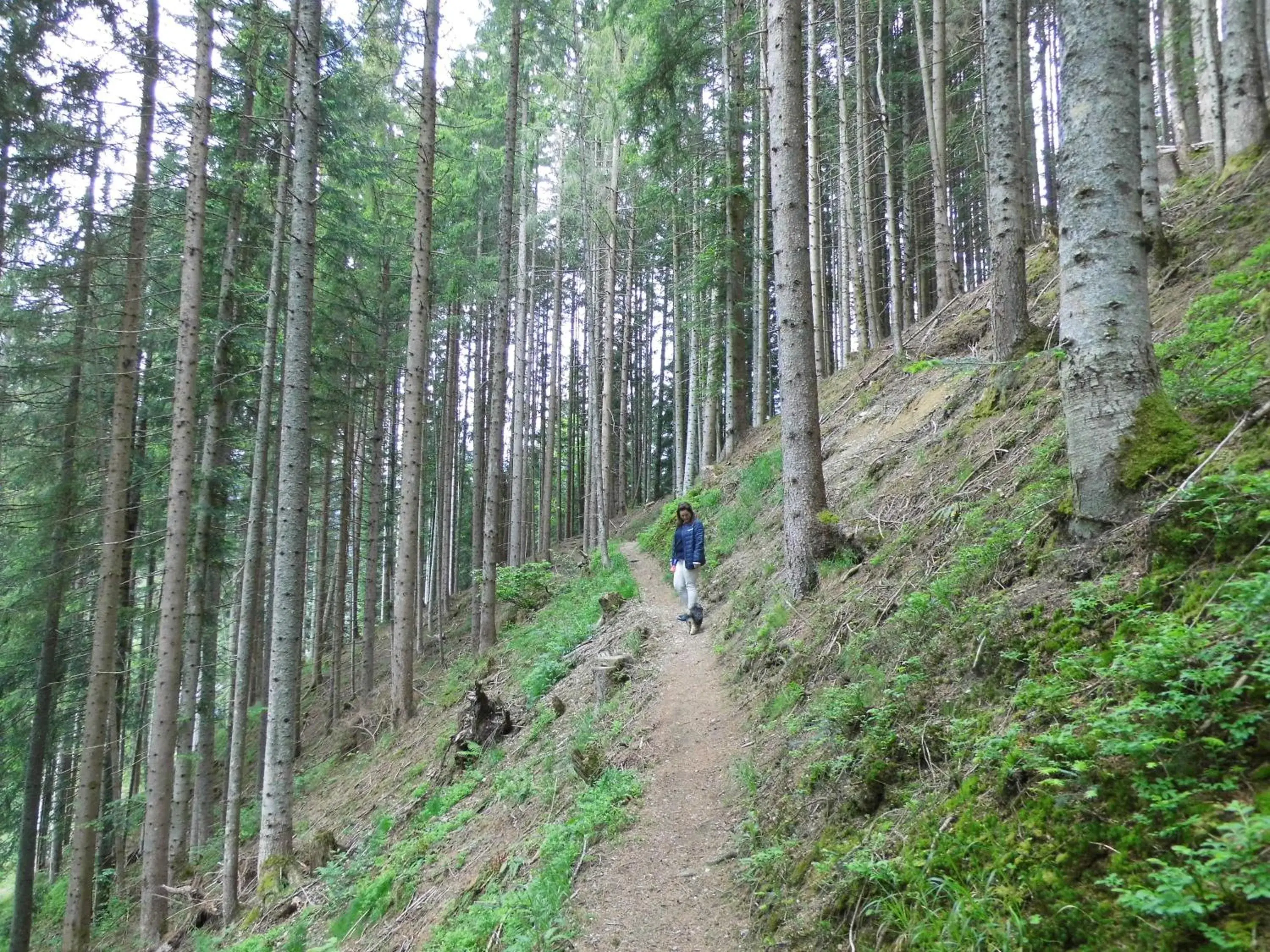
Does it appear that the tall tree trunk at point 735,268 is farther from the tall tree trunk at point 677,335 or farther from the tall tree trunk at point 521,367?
the tall tree trunk at point 521,367

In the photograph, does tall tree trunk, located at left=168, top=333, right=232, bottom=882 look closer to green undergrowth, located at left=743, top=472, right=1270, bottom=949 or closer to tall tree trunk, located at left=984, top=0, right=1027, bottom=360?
green undergrowth, located at left=743, top=472, right=1270, bottom=949

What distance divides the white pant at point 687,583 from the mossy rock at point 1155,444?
6.25 m

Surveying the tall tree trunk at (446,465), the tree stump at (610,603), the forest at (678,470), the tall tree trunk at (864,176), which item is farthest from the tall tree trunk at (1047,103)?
the tall tree trunk at (446,465)

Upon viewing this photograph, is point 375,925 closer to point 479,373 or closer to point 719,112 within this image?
point 719,112

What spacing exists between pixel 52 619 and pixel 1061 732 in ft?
50.9

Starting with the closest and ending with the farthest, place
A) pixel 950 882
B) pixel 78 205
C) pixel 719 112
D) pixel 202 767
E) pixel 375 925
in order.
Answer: pixel 950 882
pixel 375 925
pixel 78 205
pixel 202 767
pixel 719 112

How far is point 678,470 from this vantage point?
2464 cm

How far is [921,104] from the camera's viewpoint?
21.0 m

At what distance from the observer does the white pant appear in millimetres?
9094

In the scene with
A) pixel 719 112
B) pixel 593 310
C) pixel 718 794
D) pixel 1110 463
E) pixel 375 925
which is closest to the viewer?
pixel 1110 463

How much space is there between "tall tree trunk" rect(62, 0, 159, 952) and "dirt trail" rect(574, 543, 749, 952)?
8588 millimetres

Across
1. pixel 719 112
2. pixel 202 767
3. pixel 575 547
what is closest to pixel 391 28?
pixel 719 112

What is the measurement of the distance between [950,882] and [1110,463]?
2.10 metres

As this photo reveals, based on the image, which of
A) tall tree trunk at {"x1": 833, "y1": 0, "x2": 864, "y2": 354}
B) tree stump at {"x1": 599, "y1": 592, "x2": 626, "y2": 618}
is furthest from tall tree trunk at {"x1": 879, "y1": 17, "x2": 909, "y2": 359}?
tree stump at {"x1": 599, "y1": 592, "x2": 626, "y2": 618}
